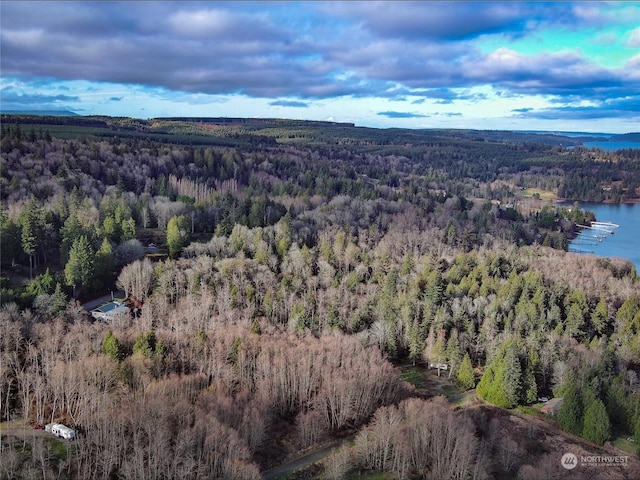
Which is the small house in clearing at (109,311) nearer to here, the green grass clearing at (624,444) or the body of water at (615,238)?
the green grass clearing at (624,444)

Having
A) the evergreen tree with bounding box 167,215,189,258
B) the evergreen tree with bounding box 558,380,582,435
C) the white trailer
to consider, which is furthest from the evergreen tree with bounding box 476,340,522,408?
the evergreen tree with bounding box 167,215,189,258

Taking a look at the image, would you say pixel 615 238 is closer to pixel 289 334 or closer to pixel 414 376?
pixel 414 376

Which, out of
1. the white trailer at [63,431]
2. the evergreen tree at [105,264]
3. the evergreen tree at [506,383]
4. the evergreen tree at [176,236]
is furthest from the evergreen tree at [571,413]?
the evergreen tree at [176,236]

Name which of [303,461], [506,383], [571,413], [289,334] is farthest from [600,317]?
[303,461]

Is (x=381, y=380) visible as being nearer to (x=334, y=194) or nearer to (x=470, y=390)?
(x=470, y=390)

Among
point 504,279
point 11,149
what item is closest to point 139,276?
point 504,279

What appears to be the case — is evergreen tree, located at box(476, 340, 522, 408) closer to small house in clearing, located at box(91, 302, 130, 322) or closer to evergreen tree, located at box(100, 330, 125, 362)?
evergreen tree, located at box(100, 330, 125, 362)

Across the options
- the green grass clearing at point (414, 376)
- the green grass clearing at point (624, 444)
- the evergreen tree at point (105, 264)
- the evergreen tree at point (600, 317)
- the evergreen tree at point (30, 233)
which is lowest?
the green grass clearing at point (414, 376)
